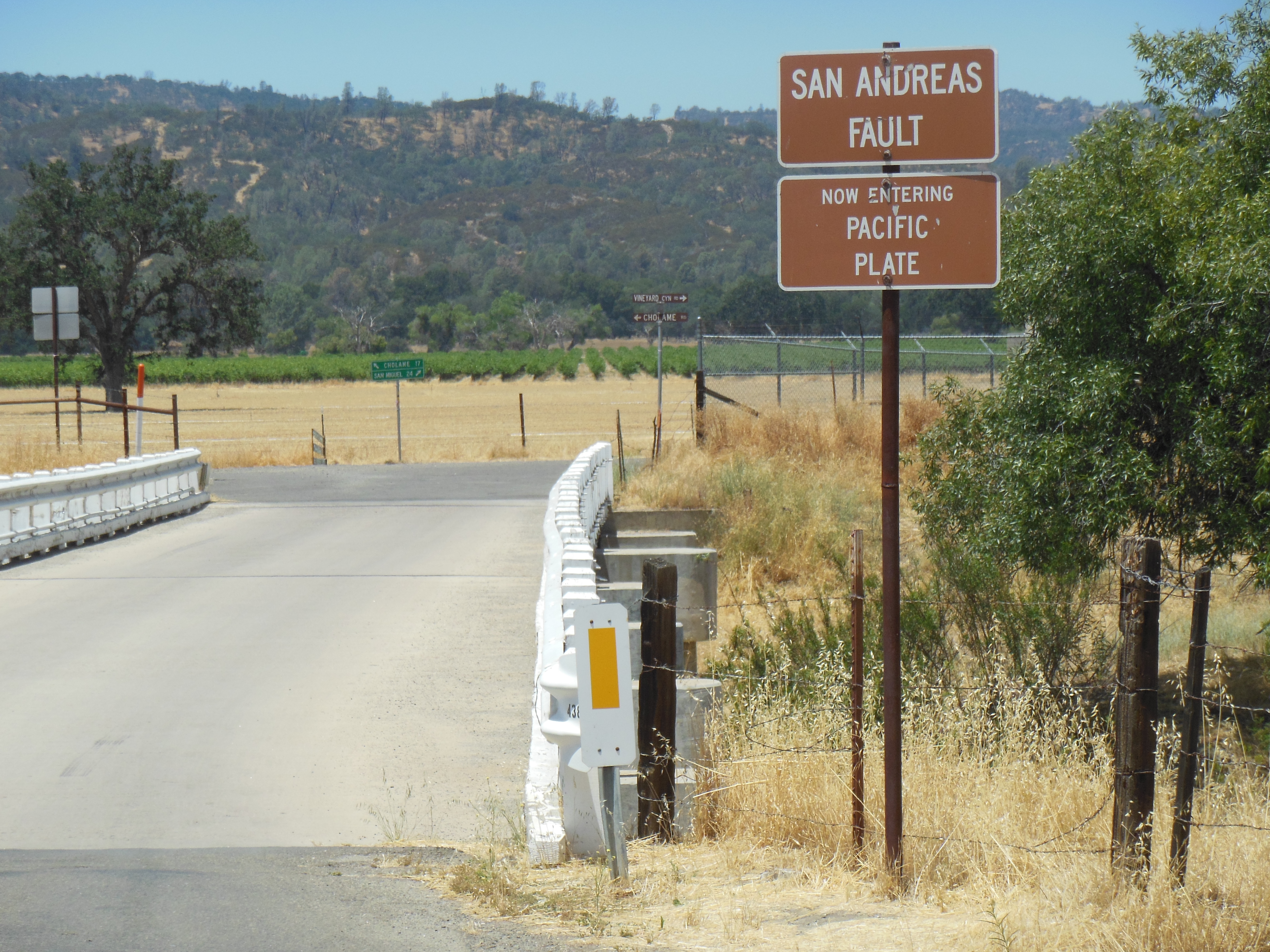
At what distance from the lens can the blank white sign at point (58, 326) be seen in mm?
22391

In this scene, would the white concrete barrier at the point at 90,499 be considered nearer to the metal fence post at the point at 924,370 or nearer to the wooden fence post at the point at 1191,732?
the metal fence post at the point at 924,370

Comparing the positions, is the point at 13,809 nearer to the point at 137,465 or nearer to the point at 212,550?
the point at 212,550

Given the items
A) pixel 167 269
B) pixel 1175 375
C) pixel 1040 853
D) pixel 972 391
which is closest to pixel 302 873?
pixel 1040 853

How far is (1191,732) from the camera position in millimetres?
4484

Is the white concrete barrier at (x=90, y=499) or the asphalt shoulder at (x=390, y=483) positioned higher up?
the white concrete barrier at (x=90, y=499)

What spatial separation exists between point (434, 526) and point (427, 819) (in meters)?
12.6

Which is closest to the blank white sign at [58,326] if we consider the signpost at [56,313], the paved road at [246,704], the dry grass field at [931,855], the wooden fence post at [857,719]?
the signpost at [56,313]

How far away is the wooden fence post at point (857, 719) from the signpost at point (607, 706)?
102 centimetres

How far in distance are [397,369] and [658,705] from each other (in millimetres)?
29790

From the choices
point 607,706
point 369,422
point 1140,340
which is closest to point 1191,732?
point 607,706

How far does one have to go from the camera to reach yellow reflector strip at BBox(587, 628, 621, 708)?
4926 millimetres

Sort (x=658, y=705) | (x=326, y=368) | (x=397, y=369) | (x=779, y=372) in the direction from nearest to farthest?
(x=658, y=705) < (x=779, y=372) < (x=397, y=369) < (x=326, y=368)

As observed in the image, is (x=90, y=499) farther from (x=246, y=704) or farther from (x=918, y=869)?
(x=918, y=869)

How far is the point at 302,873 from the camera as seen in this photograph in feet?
17.3
